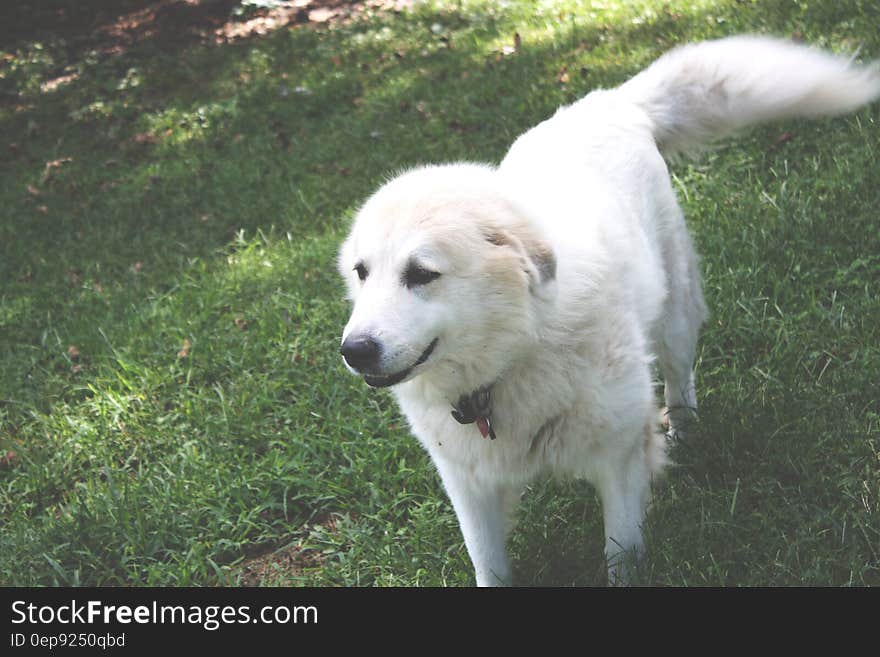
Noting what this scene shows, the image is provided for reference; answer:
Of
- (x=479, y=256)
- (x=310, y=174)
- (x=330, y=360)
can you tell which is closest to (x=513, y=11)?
(x=310, y=174)

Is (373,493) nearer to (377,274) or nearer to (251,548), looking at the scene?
(251,548)

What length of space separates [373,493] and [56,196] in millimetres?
4720

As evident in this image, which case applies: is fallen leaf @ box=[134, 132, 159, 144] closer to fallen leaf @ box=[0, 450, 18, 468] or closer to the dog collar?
fallen leaf @ box=[0, 450, 18, 468]

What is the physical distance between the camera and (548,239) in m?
2.72

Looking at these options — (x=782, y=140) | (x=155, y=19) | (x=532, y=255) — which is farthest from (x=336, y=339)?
(x=155, y=19)

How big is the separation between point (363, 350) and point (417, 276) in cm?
29

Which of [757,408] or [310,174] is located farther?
[310,174]

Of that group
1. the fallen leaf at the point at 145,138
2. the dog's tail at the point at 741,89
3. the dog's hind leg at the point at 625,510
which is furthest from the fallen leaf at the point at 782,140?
the fallen leaf at the point at 145,138

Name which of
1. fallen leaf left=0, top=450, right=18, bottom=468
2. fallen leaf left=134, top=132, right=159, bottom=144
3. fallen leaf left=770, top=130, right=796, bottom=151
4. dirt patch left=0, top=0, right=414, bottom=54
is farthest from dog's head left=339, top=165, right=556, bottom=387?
dirt patch left=0, top=0, right=414, bottom=54

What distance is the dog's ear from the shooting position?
8.59 ft

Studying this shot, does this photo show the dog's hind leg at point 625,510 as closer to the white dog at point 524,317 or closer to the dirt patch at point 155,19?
the white dog at point 524,317

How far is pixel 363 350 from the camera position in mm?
2418

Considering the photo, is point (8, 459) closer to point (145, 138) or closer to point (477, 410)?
point (477, 410)
